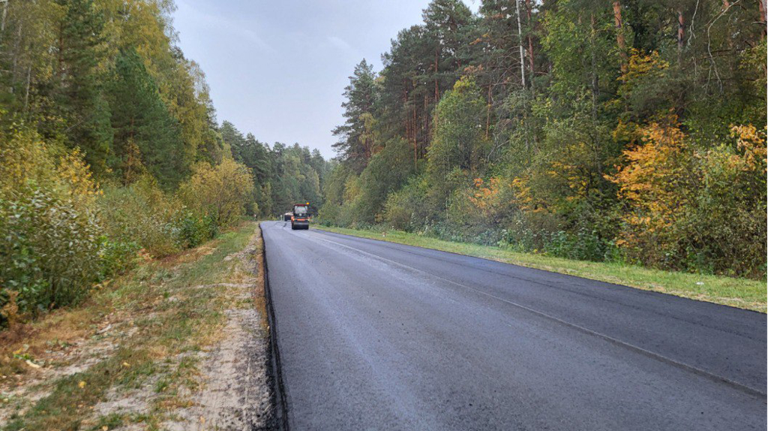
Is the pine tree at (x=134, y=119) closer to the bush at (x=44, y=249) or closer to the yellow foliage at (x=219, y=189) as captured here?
the yellow foliage at (x=219, y=189)

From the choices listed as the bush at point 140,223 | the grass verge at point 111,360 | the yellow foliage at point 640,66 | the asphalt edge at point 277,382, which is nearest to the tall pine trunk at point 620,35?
the yellow foliage at point 640,66

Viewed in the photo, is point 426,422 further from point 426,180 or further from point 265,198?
point 265,198

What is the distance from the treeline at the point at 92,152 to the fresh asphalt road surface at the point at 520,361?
3394 mm

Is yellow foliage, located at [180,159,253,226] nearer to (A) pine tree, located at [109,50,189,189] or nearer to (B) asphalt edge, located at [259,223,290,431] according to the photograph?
(A) pine tree, located at [109,50,189,189]

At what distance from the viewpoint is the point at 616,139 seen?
1505 centimetres

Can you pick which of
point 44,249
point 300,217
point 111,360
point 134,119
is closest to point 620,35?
point 111,360

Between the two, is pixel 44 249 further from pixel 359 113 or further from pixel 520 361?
pixel 359 113

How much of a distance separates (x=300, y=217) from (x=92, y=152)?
835 inches

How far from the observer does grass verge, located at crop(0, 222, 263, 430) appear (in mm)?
2701

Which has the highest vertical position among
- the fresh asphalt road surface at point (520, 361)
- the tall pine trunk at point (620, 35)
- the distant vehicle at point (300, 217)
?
the tall pine trunk at point (620, 35)

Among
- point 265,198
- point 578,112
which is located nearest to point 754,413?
point 578,112

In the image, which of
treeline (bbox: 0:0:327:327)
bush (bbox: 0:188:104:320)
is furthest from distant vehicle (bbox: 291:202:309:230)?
bush (bbox: 0:188:104:320)

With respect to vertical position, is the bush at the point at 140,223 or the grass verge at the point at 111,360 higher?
the bush at the point at 140,223

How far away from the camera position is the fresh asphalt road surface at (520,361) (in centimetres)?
258
